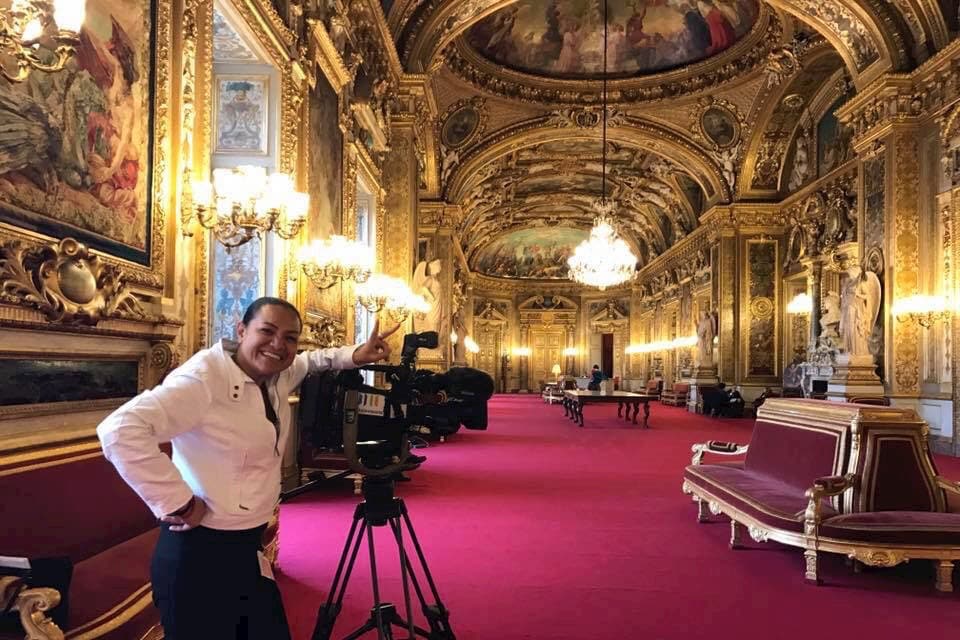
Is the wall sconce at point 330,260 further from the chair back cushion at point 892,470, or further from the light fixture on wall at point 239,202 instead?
the chair back cushion at point 892,470

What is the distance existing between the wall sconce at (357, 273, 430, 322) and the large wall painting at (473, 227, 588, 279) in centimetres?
2568

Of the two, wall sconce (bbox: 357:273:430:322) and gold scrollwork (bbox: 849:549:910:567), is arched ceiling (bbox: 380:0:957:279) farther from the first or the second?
gold scrollwork (bbox: 849:549:910:567)

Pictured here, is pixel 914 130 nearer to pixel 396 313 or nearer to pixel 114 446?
pixel 396 313

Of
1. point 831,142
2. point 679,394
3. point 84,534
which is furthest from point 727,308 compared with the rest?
point 84,534

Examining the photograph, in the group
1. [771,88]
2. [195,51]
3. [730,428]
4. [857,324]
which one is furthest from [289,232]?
[771,88]

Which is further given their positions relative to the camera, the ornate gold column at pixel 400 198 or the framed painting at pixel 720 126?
the framed painting at pixel 720 126

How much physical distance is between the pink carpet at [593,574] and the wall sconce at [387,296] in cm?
279

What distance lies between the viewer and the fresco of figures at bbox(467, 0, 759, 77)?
17406mm

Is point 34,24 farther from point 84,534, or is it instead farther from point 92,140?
point 84,534

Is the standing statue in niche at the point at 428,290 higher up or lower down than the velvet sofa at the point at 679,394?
higher up

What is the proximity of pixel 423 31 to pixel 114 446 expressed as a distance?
11.9 meters

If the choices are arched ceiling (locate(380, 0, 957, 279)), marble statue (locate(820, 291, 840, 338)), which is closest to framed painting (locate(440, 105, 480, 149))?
arched ceiling (locate(380, 0, 957, 279))

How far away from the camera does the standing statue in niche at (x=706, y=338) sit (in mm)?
21469

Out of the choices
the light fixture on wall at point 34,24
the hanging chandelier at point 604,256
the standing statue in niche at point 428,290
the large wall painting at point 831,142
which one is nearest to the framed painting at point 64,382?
the light fixture on wall at point 34,24
